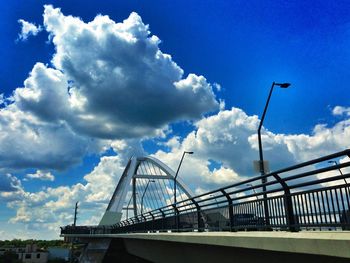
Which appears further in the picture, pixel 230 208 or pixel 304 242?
pixel 230 208

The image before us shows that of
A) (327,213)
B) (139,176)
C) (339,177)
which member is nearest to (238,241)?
(327,213)

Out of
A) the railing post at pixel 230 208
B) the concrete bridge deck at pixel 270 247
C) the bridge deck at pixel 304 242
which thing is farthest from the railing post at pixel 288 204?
the railing post at pixel 230 208

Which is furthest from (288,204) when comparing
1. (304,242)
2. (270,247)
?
(304,242)

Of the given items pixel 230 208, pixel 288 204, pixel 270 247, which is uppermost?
pixel 230 208

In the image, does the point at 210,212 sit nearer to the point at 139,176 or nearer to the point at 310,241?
the point at 310,241

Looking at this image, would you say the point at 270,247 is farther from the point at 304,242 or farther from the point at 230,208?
the point at 230,208

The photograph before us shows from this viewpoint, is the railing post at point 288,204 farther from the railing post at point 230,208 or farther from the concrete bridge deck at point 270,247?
the railing post at point 230,208

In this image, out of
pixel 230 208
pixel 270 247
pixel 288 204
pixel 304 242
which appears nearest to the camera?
pixel 304 242

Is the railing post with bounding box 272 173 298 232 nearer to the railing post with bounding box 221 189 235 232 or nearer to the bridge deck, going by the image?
the bridge deck

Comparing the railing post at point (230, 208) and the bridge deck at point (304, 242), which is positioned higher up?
the railing post at point (230, 208)

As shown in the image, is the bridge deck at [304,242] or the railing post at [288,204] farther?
the railing post at [288,204]

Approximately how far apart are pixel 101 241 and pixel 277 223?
146ft

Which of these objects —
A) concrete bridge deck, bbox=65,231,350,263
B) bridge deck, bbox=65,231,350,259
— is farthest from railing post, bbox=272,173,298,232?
bridge deck, bbox=65,231,350,259

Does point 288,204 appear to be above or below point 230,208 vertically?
below
